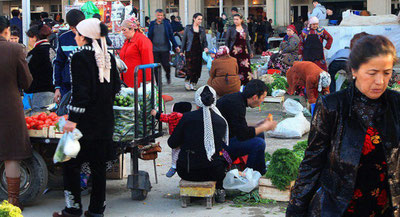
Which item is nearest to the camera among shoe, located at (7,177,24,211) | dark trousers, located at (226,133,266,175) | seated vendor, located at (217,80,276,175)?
shoe, located at (7,177,24,211)

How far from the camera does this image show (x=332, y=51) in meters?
18.6

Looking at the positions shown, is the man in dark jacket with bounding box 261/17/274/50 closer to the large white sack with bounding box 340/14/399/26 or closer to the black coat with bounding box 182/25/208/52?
the large white sack with bounding box 340/14/399/26

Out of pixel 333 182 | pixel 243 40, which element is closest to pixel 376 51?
pixel 333 182

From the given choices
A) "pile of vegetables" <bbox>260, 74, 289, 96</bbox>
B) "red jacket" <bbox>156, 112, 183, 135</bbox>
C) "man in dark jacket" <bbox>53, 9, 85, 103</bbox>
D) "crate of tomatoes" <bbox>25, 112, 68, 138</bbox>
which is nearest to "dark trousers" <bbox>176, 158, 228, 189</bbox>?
"red jacket" <bbox>156, 112, 183, 135</bbox>

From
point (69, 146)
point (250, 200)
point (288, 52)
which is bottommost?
point (250, 200)

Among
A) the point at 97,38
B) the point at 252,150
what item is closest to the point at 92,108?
the point at 97,38

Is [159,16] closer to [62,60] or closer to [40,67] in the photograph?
[40,67]

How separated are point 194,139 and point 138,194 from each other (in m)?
0.86

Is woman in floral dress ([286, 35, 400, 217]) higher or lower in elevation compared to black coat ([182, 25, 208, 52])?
lower

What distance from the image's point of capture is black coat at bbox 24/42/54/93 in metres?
7.95

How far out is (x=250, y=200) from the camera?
6176mm

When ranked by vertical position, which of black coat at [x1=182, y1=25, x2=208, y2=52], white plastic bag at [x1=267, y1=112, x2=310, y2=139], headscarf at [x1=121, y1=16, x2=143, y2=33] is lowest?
white plastic bag at [x1=267, y1=112, x2=310, y2=139]

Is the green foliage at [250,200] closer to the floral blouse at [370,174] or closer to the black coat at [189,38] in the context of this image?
the floral blouse at [370,174]

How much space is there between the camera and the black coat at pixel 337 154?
9.19 feet
